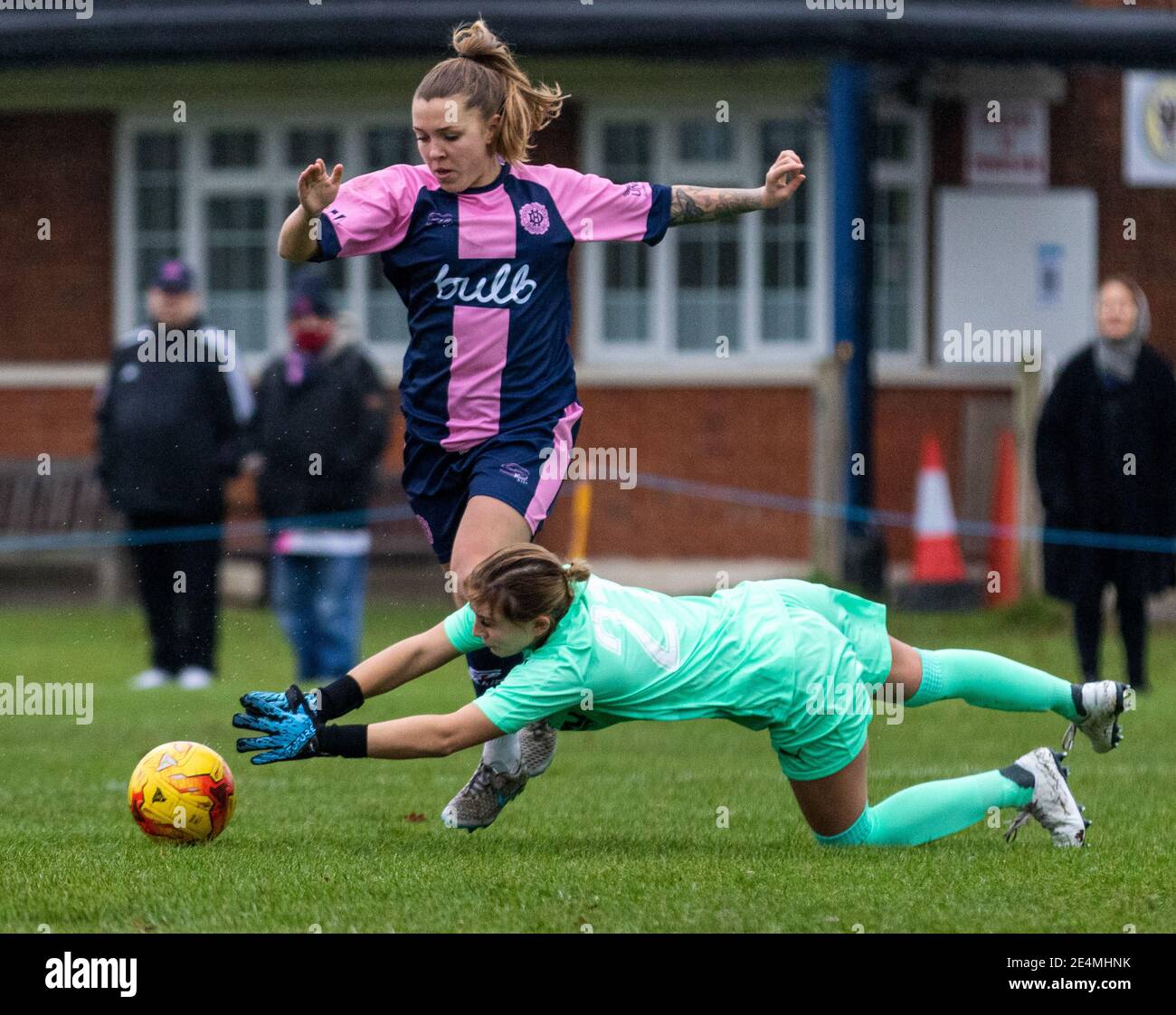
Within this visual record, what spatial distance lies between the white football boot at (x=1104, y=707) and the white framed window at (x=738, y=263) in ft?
42.1

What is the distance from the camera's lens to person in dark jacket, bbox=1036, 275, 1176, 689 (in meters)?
12.3

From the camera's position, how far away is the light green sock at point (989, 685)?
650cm

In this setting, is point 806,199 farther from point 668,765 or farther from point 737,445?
point 668,765

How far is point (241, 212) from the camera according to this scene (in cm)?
1994

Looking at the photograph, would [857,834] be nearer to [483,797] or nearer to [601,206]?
[483,797]

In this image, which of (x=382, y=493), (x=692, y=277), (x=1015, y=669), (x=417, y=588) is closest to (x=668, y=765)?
(x=1015, y=669)

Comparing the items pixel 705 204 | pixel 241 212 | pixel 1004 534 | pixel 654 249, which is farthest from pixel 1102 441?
pixel 241 212

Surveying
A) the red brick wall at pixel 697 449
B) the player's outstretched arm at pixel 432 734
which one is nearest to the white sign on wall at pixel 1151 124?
the red brick wall at pixel 697 449

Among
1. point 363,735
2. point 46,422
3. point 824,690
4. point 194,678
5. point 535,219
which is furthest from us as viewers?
point 46,422

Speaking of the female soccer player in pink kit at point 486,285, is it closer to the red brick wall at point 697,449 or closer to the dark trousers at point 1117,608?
the dark trousers at point 1117,608

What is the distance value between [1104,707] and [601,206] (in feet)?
7.60

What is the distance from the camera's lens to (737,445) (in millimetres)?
19203

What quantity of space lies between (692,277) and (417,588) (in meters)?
4.36
